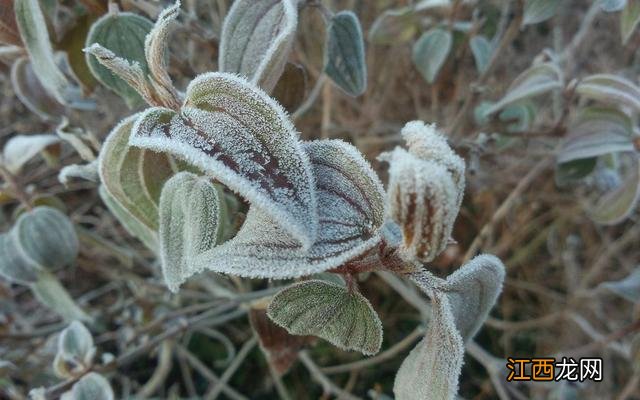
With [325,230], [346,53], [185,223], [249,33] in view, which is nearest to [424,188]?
[325,230]

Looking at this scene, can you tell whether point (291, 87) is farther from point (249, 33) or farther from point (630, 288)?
point (630, 288)

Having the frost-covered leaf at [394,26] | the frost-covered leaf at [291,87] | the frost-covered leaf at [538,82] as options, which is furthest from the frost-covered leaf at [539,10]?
the frost-covered leaf at [291,87]

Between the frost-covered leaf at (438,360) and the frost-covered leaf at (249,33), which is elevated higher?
the frost-covered leaf at (249,33)

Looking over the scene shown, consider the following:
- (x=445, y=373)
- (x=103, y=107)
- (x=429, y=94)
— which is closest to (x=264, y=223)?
(x=445, y=373)

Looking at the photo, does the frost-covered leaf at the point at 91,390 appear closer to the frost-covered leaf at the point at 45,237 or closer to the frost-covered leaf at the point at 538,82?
the frost-covered leaf at the point at 45,237

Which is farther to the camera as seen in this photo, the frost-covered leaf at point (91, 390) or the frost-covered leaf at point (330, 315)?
the frost-covered leaf at point (91, 390)

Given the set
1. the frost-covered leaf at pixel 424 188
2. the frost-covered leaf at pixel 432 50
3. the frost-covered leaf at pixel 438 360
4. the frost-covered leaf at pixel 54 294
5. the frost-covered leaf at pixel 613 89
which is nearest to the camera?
the frost-covered leaf at pixel 424 188

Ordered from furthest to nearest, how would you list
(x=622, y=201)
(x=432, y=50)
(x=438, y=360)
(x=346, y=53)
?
(x=432, y=50)
(x=622, y=201)
(x=346, y=53)
(x=438, y=360)
